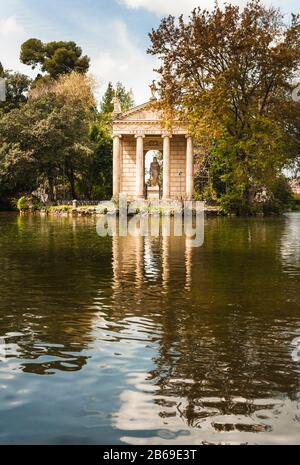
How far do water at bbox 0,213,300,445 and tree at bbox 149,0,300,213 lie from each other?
26609 millimetres

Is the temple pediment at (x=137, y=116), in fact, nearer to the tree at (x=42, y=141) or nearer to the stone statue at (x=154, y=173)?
the tree at (x=42, y=141)

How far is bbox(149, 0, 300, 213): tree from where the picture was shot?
36781 millimetres

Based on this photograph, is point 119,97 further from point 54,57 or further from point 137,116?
point 137,116

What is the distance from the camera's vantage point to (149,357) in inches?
237

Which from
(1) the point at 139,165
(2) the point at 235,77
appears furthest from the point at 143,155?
(2) the point at 235,77

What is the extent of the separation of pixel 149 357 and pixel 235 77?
34.5 m

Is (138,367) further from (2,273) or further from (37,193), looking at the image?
(37,193)

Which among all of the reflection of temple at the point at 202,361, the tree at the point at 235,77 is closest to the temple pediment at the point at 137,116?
the tree at the point at 235,77

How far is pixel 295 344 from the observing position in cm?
655

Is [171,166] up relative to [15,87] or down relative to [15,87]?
down

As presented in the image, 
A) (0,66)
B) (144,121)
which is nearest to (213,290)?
(144,121)

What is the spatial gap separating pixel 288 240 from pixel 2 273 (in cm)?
1321

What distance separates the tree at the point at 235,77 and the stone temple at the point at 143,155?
67.1 feet

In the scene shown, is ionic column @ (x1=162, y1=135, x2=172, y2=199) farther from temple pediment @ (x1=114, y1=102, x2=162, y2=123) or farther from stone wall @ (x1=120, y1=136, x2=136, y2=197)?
stone wall @ (x1=120, y1=136, x2=136, y2=197)
